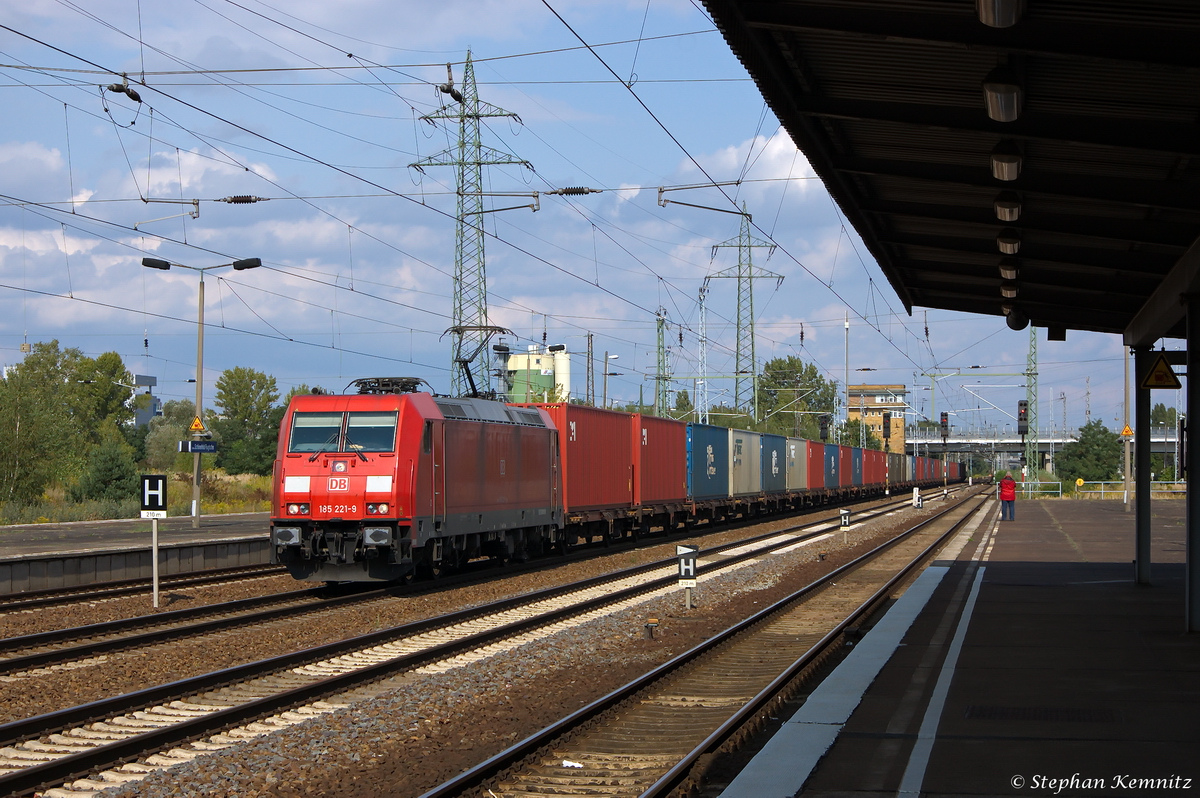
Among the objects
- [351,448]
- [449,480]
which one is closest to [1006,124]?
[351,448]

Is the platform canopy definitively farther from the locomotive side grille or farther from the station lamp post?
the station lamp post

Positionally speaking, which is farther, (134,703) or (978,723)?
(134,703)

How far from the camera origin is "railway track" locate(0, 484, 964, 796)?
304 inches

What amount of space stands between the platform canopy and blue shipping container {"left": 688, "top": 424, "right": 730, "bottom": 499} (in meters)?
19.6

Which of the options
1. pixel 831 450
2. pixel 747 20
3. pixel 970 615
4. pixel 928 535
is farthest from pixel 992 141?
pixel 831 450

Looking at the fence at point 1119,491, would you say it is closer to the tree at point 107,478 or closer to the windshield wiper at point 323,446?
the tree at point 107,478

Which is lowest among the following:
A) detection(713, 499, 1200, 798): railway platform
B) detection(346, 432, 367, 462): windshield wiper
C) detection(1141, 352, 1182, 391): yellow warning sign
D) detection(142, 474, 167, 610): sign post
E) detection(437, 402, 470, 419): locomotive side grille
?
detection(713, 499, 1200, 798): railway platform

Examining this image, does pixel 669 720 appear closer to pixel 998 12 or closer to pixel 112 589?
pixel 998 12

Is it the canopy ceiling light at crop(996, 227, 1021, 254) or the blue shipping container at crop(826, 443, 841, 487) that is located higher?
the canopy ceiling light at crop(996, 227, 1021, 254)

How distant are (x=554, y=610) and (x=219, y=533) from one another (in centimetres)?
1755

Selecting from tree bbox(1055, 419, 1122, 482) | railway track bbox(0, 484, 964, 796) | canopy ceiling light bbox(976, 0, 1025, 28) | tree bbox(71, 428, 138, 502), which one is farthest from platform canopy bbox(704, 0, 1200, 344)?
tree bbox(1055, 419, 1122, 482)

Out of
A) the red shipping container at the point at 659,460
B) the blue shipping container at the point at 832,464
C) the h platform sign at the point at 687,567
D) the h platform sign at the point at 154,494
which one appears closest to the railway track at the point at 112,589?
the h platform sign at the point at 154,494

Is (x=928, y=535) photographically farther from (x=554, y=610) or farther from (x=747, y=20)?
(x=747, y=20)

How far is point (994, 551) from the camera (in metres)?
25.3
